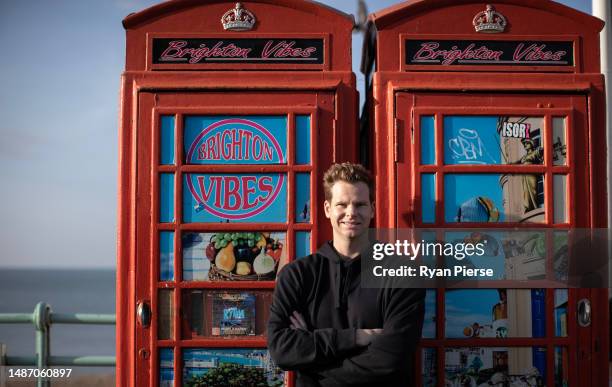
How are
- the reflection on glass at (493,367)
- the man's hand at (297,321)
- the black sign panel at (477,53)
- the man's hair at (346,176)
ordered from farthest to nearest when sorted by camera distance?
the black sign panel at (477,53) → the reflection on glass at (493,367) → the man's hair at (346,176) → the man's hand at (297,321)

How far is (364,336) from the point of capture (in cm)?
312

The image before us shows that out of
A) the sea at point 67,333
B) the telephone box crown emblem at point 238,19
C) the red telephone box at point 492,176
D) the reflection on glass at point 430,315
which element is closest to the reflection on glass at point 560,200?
the red telephone box at point 492,176

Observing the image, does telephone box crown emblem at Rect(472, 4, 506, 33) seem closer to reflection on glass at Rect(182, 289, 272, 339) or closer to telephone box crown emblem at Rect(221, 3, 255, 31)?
telephone box crown emblem at Rect(221, 3, 255, 31)

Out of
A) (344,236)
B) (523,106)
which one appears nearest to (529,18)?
(523,106)

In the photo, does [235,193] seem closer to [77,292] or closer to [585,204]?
[585,204]

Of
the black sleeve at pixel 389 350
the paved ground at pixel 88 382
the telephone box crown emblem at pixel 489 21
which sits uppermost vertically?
the telephone box crown emblem at pixel 489 21

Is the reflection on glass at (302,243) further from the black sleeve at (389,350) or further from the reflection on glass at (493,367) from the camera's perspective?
the reflection on glass at (493,367)

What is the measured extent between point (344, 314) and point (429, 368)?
85 centimetres

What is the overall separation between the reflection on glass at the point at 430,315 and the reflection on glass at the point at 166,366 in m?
1.41

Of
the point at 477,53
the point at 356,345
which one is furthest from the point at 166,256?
the point at 477,53

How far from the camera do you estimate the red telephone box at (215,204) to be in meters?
3.79

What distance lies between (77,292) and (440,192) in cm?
5010

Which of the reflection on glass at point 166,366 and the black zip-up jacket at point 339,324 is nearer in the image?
the black zip-up jacket at point 339,324

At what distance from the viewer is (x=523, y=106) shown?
3.84 m
